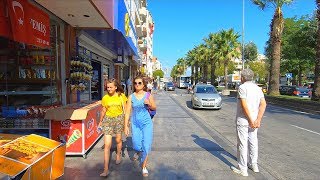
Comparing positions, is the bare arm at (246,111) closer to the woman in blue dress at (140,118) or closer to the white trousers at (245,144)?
the white trousers at (245,144)

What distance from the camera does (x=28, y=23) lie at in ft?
19.3

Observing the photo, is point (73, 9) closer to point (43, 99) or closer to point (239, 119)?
point (43, 99)

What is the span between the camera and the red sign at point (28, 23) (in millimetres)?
5310

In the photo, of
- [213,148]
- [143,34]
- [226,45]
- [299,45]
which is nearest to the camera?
[213,148]

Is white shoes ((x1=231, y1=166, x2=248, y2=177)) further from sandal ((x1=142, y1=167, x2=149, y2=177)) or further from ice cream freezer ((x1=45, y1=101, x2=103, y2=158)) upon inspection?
ice cream freezer ((x1=45, y1=101, x2=103, y2=158))

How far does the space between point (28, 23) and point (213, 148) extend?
4854 mm

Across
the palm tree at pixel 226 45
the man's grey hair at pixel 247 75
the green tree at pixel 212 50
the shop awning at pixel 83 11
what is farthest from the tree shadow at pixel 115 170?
the green tree at pixel 212 50

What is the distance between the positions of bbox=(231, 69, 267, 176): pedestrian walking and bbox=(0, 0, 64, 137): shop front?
3.94m

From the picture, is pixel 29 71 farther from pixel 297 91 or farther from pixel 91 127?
pixel 297 91

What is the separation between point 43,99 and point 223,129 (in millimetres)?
5877

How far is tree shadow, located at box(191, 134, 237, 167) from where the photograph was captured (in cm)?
676

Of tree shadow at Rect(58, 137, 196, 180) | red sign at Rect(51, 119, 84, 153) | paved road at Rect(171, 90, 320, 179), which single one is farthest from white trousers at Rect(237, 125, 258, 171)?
red sign at Rect(51, 119, 84, 153)

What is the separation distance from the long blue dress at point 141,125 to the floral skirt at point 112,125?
55 cm

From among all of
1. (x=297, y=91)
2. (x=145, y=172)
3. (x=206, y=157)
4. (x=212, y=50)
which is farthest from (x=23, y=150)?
(x=212, y=50)
